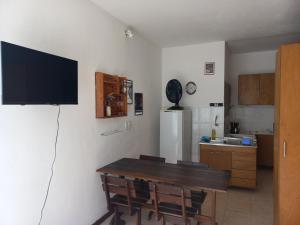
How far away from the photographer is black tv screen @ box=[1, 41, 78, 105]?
4.75 ft

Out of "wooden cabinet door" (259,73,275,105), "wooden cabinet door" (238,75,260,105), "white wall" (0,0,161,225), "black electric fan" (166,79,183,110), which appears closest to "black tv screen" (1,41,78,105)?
"white wall" (0,0,161,225)

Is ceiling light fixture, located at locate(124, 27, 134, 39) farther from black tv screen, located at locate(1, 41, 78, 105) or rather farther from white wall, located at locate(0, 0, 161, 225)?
black tv screen, located at locate(1, 41, 78, 105)

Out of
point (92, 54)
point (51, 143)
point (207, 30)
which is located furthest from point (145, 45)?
point (51, 143)

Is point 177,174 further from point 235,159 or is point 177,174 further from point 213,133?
point 213,133

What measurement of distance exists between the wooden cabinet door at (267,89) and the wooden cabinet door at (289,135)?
287 centimetres

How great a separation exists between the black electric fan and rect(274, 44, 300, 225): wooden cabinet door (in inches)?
84.9

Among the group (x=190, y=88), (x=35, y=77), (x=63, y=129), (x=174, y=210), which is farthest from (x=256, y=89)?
(x=35, y=77)

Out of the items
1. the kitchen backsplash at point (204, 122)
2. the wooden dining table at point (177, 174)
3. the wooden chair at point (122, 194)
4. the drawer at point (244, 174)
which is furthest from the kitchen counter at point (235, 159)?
the wooden chair at point (122, 194)

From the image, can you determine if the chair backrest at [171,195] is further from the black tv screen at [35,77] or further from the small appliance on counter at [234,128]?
the small appliance on counter at [234,128]

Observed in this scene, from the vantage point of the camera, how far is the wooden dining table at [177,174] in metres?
2.08

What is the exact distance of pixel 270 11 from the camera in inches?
108

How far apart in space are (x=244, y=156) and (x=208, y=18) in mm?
2220

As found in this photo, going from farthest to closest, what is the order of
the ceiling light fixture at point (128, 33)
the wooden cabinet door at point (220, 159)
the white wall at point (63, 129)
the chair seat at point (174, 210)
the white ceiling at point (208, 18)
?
1. the wooden cabinet door at point (220, 159)
2. the ceiling light fixture at point (128, 33)
3. the white ceiling at point (208, 18)
4. the chair seat at point (174, 210)
5. the white wall at point (63, 129)

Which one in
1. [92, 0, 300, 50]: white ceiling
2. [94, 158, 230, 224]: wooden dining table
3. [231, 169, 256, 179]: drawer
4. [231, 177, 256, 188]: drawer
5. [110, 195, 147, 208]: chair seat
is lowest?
[231, 177, 256, 188]: drawer
